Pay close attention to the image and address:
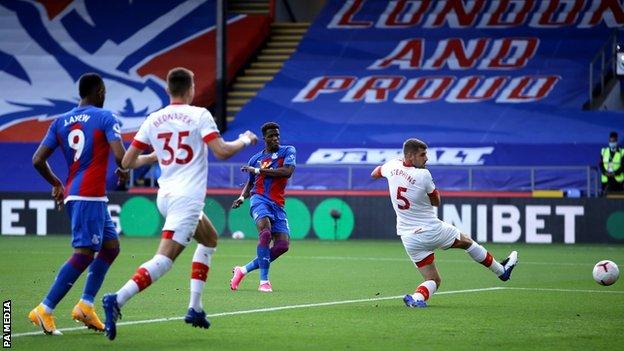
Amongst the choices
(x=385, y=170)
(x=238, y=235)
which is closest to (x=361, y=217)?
(x=238, y=235)

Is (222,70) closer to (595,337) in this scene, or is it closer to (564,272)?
(564,272)

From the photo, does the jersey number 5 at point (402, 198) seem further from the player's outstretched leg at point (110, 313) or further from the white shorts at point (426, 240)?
the player's outstretched leg at point (110, 313)

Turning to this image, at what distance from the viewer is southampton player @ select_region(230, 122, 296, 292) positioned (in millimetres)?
15570

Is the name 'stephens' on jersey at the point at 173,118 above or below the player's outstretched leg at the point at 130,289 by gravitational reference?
above

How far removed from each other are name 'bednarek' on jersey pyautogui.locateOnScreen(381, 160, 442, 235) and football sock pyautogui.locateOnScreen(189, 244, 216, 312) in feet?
12.3

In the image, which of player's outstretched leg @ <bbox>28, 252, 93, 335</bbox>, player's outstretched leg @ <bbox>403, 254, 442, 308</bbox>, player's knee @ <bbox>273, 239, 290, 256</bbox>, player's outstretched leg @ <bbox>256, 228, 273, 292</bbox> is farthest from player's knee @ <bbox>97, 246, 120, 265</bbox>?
player's knee @ <bbox>273, 239, 290, 256</bbox>

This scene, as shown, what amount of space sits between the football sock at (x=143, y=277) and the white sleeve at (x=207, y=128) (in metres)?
1.00

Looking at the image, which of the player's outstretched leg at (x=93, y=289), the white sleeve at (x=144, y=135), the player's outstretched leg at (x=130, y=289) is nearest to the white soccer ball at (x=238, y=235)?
the player's outstretched leg at (x=93, y=289)

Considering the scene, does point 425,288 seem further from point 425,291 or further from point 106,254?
point 106,254

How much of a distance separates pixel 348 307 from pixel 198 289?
3158 mm

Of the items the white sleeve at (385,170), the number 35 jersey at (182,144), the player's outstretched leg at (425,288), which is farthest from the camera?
the white sleeve at (385,170)

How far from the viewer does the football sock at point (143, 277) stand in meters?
9.45

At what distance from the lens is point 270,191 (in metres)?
15.8

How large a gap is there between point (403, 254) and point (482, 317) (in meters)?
11.5
